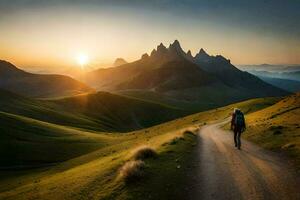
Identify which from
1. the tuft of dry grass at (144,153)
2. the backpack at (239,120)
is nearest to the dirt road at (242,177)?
the tuft of dry grass at (144,153)

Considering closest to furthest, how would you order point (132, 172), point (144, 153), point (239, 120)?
point (132, 172) → point (144, 153) → point (239, 120)

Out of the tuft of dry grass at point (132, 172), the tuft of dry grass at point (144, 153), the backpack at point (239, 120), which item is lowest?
the tuft of dry grass at point (132, 172)

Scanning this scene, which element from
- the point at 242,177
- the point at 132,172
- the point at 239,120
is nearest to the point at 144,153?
the point at 132,172

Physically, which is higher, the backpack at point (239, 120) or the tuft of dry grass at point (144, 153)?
the backpack at point (239, 120)

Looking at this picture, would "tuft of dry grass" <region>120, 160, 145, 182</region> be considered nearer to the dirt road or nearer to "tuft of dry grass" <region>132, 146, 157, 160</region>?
the dirt road

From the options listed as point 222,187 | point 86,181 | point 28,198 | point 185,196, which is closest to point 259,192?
point 222,187

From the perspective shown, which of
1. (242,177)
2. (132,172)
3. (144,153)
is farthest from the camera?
(144,153)

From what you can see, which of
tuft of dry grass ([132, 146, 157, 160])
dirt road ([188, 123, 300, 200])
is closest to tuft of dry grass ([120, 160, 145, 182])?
dirt road ([188, 123, 300, 200])

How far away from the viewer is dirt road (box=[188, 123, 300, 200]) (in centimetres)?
1528

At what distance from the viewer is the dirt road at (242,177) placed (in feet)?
50.1

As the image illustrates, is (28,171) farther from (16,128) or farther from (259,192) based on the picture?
(259,192)

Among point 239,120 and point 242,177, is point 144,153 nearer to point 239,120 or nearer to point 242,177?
point 242,177

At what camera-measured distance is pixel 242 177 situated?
708 inches

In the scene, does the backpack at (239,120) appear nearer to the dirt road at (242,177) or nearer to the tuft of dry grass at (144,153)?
the dirt road at (242,177)
